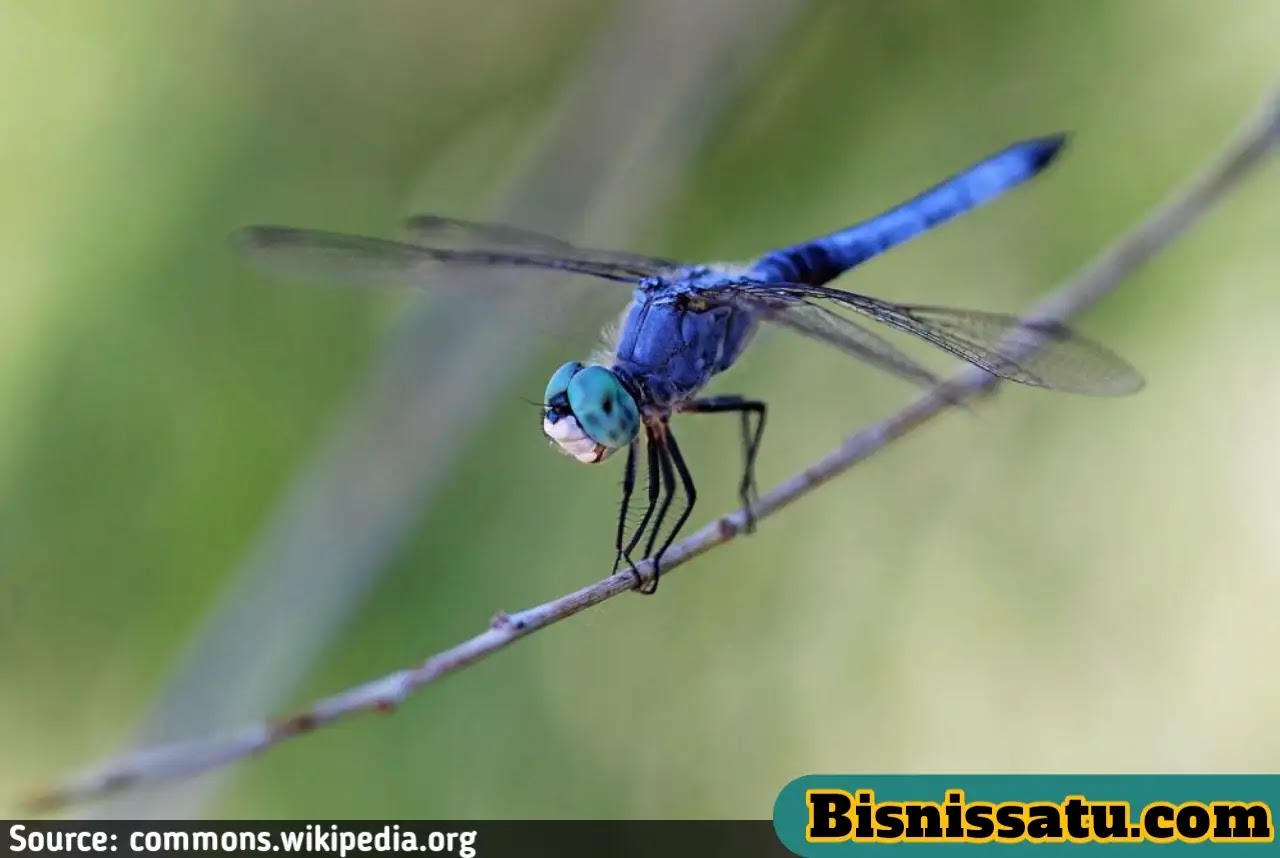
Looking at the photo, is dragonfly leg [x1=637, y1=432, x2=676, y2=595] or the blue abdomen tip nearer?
dragonfly leg [x1=637, y1=432, x2=676, y2=595]

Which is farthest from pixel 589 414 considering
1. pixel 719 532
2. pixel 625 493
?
pixel 719 532

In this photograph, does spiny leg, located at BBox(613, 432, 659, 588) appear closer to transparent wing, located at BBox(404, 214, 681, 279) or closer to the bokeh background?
transparent wing, located at BBox(404, 214, 681, 279)

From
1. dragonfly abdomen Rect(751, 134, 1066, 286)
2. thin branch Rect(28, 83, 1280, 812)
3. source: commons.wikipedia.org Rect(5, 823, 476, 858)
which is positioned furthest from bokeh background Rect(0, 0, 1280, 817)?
thin branch Rect(28, 83, 1280, 812)

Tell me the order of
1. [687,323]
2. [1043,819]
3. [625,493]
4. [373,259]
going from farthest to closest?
[1043,819] < [373,259] < [687,323] < [625,493]

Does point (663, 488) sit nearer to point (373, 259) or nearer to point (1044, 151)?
point (373, 259)

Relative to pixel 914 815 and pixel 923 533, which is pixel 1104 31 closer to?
pixel 923 533

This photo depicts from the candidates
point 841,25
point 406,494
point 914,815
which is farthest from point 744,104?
point 914,815

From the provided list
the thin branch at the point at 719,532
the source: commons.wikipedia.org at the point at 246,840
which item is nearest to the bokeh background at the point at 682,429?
the source: commons.wikipedia.org at the point at 246,840
